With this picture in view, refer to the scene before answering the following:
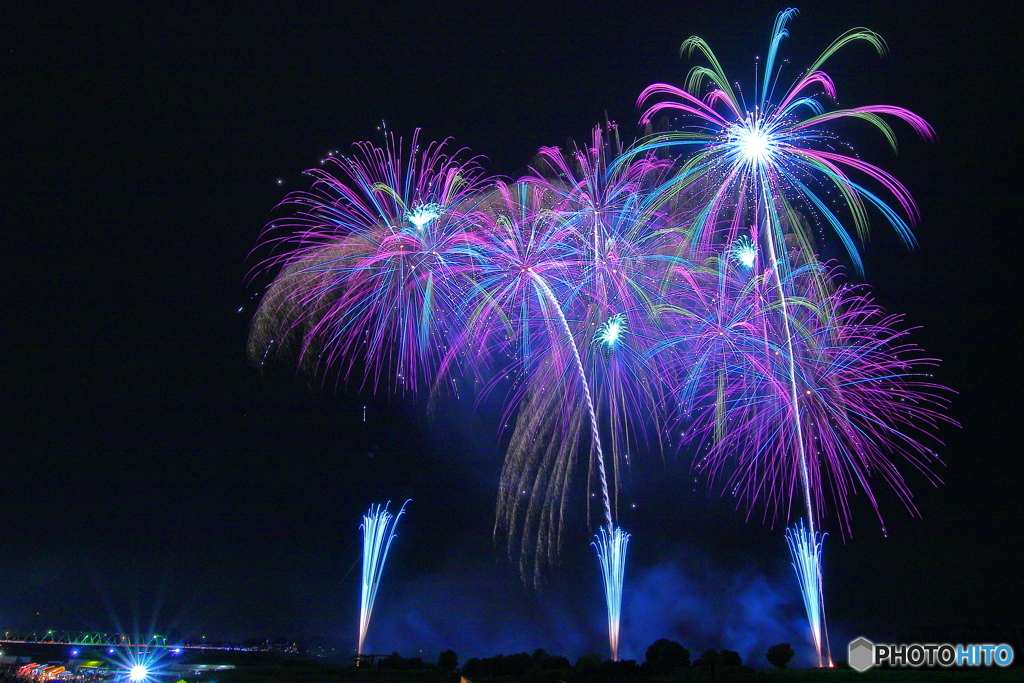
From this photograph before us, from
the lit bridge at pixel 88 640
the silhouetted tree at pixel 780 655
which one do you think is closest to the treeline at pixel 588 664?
the silhouetted tree at pixel 780 655

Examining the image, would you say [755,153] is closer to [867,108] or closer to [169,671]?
[867,108]

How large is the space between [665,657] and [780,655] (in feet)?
15.2

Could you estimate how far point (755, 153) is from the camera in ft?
61.4

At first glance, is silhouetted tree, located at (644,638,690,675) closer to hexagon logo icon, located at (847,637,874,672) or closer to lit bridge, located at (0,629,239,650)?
hexagon logo icon, located at (847,637,874,672)

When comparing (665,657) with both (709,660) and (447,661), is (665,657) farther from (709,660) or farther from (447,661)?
(447,661)

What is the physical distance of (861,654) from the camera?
21.2 metres

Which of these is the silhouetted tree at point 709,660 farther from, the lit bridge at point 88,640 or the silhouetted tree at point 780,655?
the lit bridge at point 88,640

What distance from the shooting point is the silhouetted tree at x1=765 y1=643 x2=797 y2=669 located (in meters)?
27.2

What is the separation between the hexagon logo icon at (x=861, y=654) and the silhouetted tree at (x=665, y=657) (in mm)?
6942

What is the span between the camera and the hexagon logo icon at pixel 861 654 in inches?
818

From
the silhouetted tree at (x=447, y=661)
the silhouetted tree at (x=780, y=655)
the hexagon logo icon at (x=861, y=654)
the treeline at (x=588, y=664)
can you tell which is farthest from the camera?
the silhouetted tree at (x=447, y=661)


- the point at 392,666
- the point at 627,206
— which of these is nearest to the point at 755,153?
the point at 627,206

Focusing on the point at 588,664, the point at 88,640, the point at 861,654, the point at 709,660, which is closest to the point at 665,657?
the point at 709,660

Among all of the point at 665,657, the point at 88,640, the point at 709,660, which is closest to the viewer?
the point at 709,660
